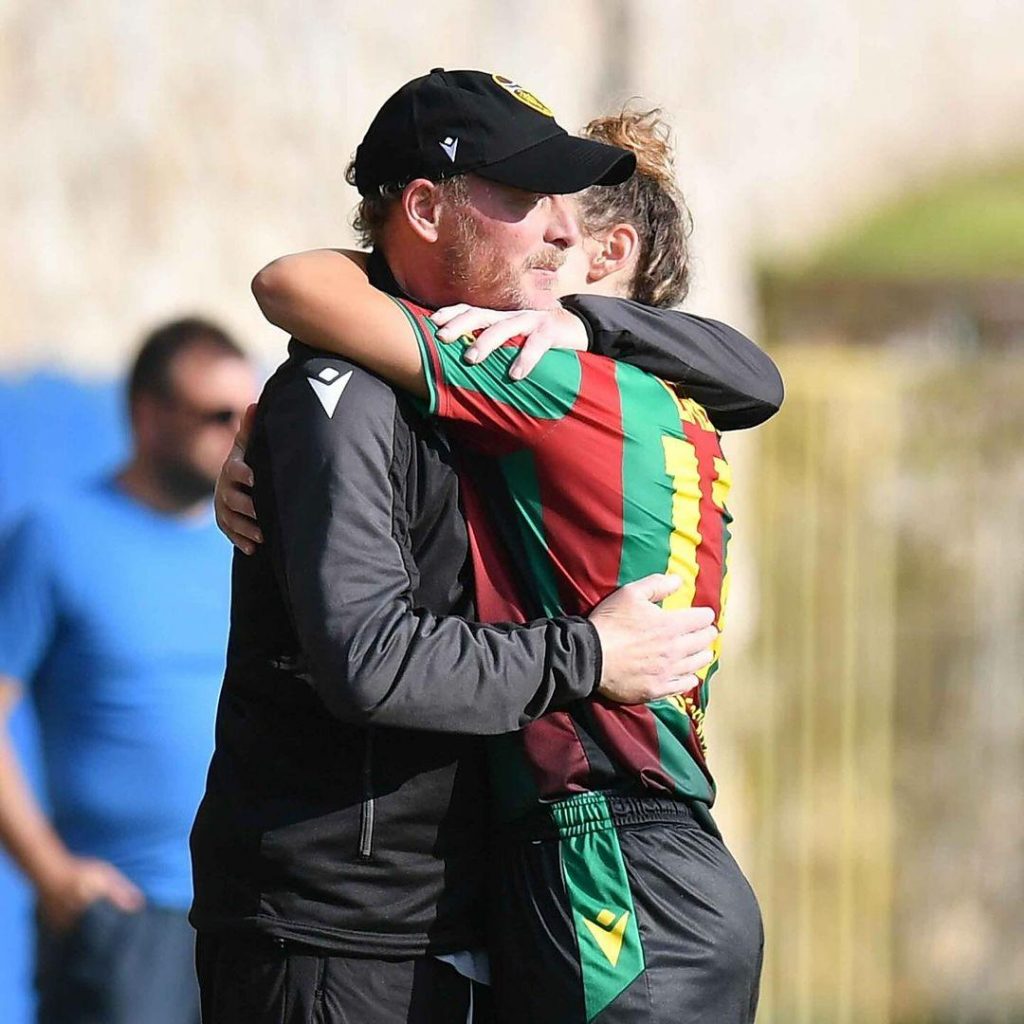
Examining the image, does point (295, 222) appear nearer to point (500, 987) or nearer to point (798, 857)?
point (798, 857)

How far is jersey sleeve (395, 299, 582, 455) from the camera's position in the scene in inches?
87.9

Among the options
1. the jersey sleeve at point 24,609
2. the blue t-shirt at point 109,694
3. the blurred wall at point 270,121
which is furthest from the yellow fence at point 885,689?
the jersey sleeve at point 24,609

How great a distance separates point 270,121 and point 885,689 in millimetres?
2698

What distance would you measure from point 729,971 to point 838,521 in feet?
13.5

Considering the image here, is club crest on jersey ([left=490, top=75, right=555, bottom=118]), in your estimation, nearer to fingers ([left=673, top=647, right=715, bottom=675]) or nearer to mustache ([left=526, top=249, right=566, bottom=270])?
mustache ([left=526, top=249, right=566, bottom=270])

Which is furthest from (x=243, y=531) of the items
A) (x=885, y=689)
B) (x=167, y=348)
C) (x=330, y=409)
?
(x=885, y=689)

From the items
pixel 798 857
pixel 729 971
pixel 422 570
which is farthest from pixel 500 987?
pixel 798 857

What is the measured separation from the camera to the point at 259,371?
16.5 ft

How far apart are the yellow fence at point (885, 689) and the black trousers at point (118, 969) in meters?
2.18

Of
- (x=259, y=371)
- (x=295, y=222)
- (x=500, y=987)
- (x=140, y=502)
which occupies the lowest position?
(x=500, y=987)

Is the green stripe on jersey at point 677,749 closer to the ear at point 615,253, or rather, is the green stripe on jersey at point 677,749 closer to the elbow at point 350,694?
the elbow at point 350,694

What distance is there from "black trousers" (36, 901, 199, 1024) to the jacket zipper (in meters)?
2.41

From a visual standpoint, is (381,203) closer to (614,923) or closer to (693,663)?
(693,663)

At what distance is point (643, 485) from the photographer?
90.6 inches
